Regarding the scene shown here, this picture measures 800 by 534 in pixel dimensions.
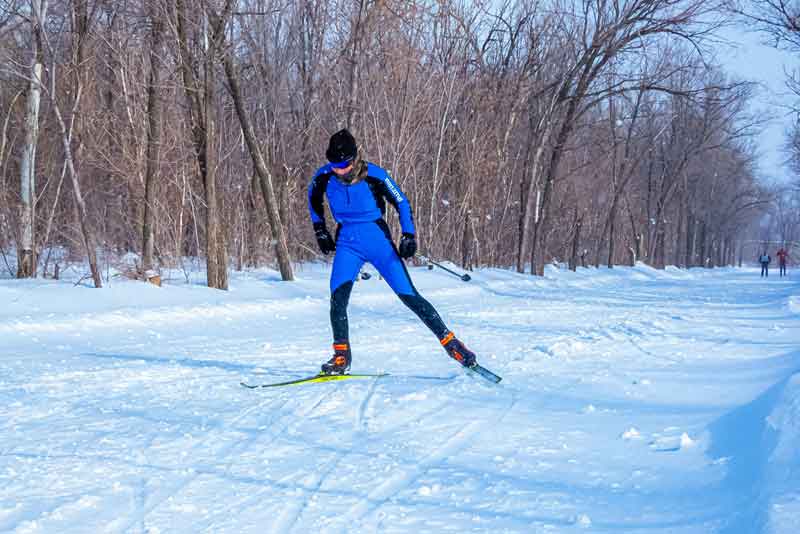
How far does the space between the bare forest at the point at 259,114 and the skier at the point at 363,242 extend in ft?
24.5

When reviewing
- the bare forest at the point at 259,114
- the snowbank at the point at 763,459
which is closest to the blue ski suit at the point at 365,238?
the snowbank at the point at 763,459

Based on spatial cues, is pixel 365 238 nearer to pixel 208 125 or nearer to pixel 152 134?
pixel 208 125

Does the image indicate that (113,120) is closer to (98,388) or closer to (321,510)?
(98,388)

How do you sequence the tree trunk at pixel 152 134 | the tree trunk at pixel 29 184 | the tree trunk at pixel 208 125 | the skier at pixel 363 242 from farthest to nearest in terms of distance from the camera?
the tree trunk at pixel 152 134 → the tree trunk at pixel 208 125 → the tree trunk at pixel 29 184 → the skier at pixel 363 242

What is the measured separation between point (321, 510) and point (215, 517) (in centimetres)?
45

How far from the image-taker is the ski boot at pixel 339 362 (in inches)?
247

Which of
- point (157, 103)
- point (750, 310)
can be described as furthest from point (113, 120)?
point (750, 310)

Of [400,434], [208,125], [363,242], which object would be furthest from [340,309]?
[208,125]

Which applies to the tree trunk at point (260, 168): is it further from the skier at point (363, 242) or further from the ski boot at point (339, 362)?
the ski boot at point (339, 362)

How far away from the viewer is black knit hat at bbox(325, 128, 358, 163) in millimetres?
6129

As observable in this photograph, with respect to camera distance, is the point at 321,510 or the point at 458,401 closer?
the point at 321,510

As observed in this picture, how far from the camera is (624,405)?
207 inches

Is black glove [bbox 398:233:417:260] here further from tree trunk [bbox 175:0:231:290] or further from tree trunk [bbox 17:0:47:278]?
tree trunk [bbox 17:0:47:278]

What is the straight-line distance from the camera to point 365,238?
6.54m
